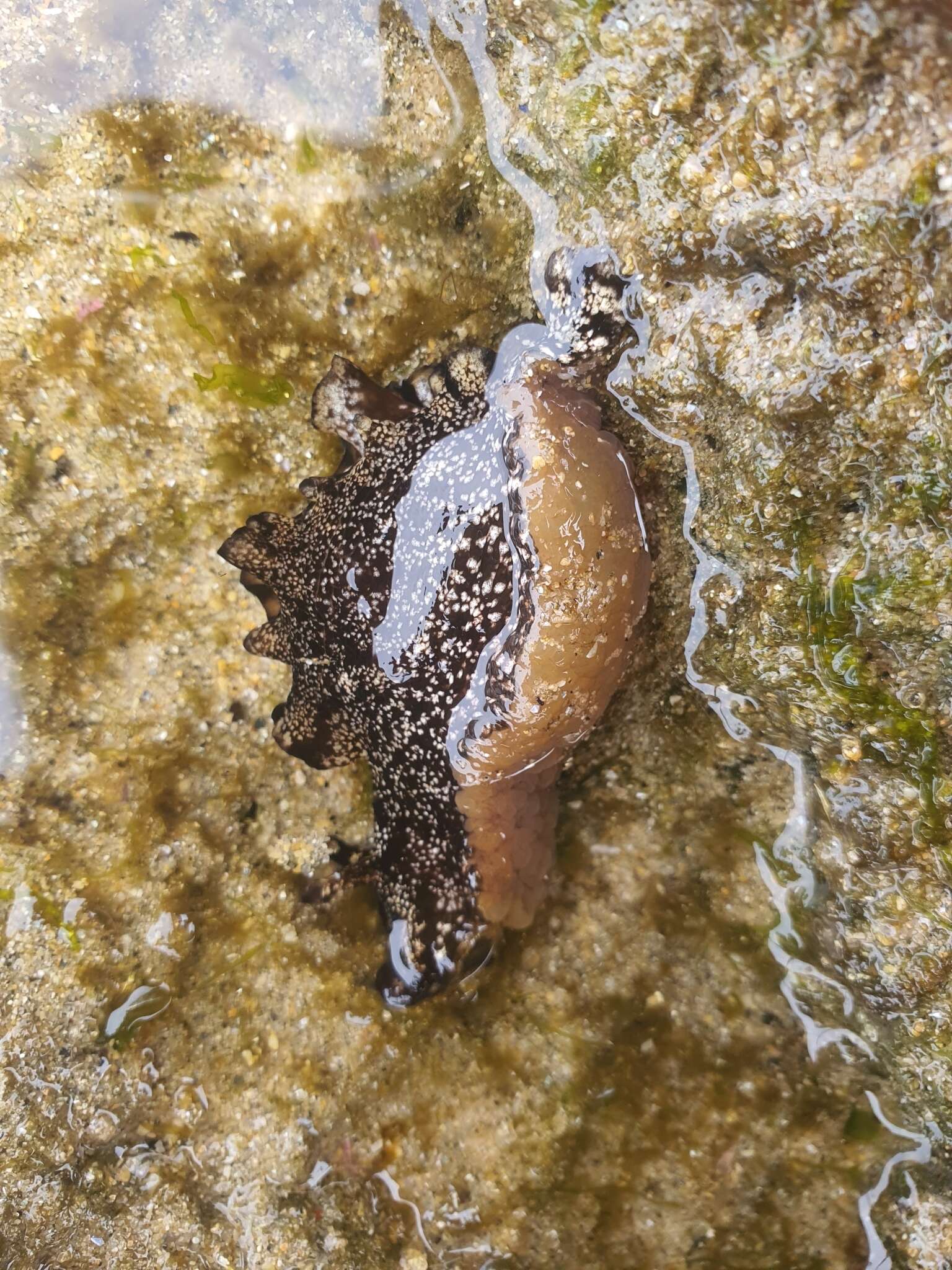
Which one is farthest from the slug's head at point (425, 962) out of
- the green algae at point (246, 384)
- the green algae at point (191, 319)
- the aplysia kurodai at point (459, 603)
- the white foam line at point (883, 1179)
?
the green algae at point (191, 319)

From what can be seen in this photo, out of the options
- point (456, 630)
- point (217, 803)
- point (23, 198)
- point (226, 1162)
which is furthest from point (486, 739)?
point (23, 198)

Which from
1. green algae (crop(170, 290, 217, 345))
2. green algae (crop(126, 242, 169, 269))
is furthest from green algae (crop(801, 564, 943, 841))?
green algae (crop(126, 242, 169, 269))

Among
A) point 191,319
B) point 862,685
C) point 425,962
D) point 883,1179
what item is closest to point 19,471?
point 191,319

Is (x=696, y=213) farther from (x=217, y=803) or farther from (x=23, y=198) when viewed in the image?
(x=217, y=803)

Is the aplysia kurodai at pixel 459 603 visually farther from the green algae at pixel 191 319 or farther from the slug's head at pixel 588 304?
the green algae at pixel 191 319

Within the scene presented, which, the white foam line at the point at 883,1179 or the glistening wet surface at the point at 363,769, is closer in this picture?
the glistening wet surface at the point at 363,769

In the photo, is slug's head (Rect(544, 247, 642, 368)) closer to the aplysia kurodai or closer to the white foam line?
the aplysia kurodai
